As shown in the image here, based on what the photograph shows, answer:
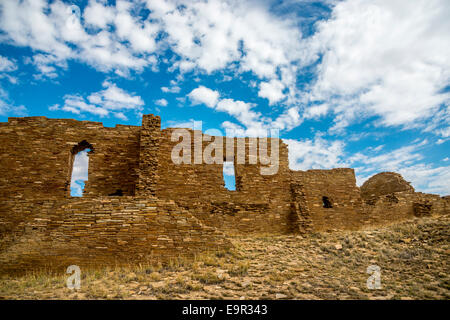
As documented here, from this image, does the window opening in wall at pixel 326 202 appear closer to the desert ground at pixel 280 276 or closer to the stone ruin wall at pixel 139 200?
the stone ruin wall at pixel 139 200

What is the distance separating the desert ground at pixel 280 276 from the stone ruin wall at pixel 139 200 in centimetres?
78

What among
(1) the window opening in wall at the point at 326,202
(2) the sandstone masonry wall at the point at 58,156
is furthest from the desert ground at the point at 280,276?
(2) the sandstone masonry wall at the point at 58,156

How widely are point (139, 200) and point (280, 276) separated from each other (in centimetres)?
529

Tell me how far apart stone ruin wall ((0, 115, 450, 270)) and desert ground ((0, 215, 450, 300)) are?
776 millimetres

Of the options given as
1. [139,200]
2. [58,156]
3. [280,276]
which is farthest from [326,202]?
[58,156]

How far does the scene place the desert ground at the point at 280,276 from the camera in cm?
537

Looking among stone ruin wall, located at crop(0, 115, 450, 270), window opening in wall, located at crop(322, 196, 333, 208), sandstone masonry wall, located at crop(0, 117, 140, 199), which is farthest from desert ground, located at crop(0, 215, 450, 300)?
sandstone masonry wall, located at crop(0, 117, 140, 199)

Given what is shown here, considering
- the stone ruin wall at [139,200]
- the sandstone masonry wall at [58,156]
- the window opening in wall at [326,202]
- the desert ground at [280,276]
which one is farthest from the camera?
the window opening in wall at [326,202]

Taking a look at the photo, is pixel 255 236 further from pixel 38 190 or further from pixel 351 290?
pixel 38 190

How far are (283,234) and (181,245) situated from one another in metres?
6.57

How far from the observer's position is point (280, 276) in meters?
6.43

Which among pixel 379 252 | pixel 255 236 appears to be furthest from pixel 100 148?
pixel 379 252

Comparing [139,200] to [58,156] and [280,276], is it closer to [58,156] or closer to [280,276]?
[280,276]

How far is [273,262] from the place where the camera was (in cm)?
782
